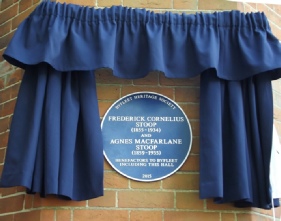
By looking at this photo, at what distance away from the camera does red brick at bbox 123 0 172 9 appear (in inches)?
120

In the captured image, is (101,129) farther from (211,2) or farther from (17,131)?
(211,2)

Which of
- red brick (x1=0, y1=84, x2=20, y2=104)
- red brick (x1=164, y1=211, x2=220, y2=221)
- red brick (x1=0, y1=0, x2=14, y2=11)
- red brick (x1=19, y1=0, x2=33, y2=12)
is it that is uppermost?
red brick (x1=0, y1=0, x2=14, y2=11)

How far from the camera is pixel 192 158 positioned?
109 inches

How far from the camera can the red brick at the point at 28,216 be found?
2662mm

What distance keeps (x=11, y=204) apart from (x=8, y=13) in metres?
1.32

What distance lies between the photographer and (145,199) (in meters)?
2.68

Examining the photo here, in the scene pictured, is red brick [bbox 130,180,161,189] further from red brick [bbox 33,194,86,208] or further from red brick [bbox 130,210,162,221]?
red brick [bbox 33,194,86,208]

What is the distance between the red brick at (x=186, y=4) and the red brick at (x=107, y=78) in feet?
1.87

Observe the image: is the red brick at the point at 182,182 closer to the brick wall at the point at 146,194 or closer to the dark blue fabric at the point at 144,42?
the brick wall at the point at 146,194

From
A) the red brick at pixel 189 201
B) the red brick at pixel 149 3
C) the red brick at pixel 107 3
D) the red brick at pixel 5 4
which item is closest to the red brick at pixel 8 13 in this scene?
the red brick at pixel 5 4

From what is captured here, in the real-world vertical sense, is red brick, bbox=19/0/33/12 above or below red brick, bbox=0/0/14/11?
below

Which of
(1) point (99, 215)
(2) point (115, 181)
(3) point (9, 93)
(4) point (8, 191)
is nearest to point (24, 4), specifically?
(3) point (9, 93)

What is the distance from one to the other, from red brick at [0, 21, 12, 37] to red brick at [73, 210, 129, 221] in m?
1.41

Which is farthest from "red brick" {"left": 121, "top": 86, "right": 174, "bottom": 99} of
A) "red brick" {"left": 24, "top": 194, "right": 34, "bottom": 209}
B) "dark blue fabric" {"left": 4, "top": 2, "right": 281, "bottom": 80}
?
"red brick" {"left": 24, "top": 194, "right": 34, "bottom": 209}
